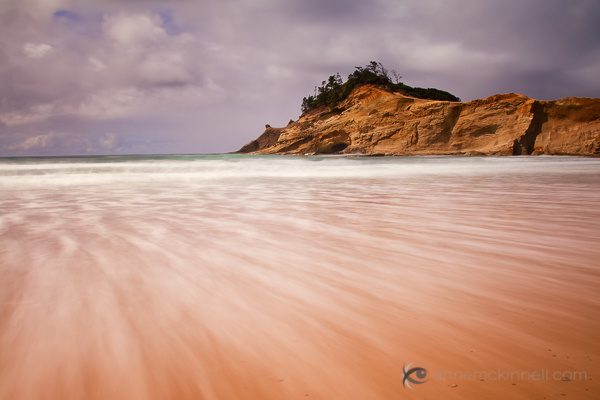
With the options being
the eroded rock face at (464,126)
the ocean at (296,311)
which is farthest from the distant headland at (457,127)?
the ocean at (296,311)

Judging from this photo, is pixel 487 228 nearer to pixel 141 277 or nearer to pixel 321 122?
pixel 141 277

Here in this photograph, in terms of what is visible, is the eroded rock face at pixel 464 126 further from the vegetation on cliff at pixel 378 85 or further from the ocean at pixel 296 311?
the ocean at pixel 296 311

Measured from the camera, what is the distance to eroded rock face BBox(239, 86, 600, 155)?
21938 mm

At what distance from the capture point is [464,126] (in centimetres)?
2484

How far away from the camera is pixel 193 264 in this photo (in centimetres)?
→ 178

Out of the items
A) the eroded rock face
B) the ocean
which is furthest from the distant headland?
the ocean

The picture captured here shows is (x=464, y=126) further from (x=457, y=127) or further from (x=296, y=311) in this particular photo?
(x=296, y=311)

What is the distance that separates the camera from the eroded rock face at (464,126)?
21938 millimetres

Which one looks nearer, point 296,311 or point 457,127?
point 296,311

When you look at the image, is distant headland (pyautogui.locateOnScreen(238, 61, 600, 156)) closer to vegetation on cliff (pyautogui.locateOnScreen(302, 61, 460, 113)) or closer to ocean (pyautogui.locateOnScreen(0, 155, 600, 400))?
vegetation on cliff (pyautogui.locateOnScreen(302, 61, 460, 113))

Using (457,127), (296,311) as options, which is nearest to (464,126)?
(457,127)

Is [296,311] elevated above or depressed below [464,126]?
below

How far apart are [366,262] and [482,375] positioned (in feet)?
3.00

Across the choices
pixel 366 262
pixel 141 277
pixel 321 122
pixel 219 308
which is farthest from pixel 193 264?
pixel 321 122
